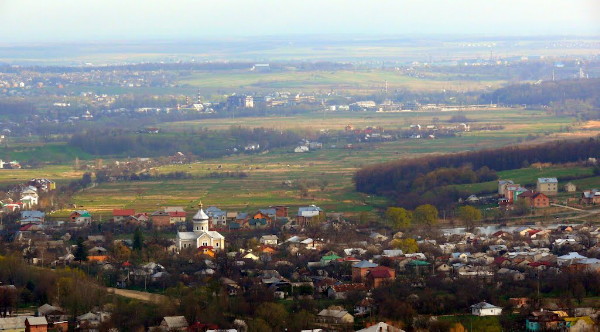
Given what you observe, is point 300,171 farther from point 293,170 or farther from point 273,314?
point 273,314

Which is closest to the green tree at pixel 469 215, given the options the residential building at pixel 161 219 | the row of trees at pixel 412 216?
the row of trees at pixel 412 216

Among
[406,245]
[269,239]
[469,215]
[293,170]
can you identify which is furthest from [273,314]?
[293,170]

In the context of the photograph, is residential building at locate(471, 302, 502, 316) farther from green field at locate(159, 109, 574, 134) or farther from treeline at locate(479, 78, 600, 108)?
treeline at locate(479, 78, 600, 108)

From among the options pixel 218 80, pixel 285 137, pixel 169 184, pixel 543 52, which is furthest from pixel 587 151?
pixel 543 52

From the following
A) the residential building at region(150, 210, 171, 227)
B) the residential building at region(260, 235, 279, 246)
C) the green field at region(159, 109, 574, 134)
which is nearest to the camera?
the residential building at region(260, 235, 279, 246)

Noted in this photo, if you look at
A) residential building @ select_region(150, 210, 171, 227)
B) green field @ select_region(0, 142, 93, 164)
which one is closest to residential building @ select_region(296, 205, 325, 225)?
residential building @ select_region(150, 210, 171, 227)

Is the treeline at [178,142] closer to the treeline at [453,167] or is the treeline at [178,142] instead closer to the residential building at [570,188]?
the treeline at [453,167]
